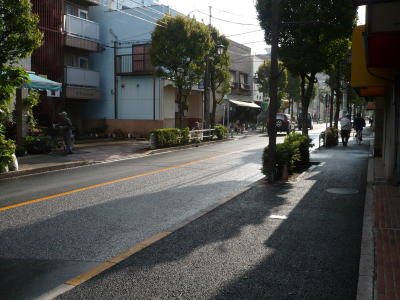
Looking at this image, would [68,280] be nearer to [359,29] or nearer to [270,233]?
[270,233]

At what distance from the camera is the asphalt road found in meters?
5.11

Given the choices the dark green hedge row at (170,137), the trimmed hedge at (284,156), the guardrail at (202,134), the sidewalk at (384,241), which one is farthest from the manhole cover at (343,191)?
the guardrail at (202,134)

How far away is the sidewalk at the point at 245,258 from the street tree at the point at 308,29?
422 inches

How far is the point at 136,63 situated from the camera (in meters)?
28.8

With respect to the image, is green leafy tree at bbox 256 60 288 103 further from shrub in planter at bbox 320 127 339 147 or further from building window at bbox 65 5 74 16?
building window at bbox 65 5 74 16

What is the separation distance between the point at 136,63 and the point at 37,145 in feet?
42.2

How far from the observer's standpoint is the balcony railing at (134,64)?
28.2 metres

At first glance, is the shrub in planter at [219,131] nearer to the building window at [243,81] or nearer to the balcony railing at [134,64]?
the balcony railing at [134,64]

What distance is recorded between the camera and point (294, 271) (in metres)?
4.90

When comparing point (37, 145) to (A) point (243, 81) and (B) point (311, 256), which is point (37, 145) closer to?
(B) point (311, 256)

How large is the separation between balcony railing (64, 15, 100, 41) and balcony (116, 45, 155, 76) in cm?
241

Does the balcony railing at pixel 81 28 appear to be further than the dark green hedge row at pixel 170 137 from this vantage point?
Yes

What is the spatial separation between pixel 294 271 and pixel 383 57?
4.79 metres

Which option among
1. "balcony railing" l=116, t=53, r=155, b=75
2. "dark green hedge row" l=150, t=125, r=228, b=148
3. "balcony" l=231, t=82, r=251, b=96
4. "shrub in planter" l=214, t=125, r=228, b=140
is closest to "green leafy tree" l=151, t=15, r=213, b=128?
"dark green hedge row" l=150, t=125, r=228, b=148
